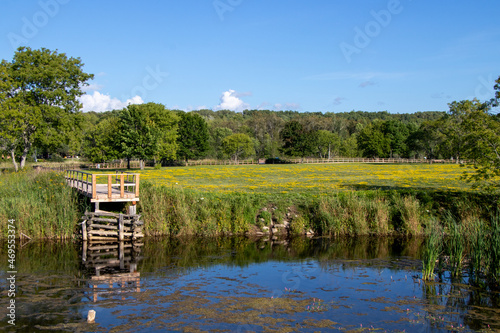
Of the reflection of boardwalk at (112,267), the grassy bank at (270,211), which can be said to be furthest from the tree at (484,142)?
the reflection of boardwalk at (112,267)

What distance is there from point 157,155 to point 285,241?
6272 centimetres

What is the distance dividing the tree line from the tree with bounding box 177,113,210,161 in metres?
0.25

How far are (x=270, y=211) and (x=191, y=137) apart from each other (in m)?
81.0

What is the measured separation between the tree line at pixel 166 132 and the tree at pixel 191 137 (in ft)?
0.81

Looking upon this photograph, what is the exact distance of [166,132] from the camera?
303 ft

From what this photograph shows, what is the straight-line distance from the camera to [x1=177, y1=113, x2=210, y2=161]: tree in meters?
105

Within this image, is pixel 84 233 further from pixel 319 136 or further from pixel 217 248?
pixel 319 136

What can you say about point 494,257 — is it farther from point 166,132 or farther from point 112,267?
point 166,132

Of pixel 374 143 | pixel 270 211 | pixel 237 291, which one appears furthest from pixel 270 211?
pixel 374 143

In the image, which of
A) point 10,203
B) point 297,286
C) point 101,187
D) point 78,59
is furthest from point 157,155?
point 297,286

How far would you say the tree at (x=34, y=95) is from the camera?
48.4m

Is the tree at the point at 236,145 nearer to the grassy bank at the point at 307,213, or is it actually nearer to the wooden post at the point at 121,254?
the grassy bank at the point at 307,213

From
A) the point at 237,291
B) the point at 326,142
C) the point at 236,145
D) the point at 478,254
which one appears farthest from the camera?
the point at 326,142

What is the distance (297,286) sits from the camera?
51.5 feet
